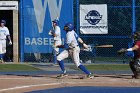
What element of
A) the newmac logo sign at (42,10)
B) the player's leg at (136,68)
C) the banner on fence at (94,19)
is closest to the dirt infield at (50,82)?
the player's leg at (136,68)

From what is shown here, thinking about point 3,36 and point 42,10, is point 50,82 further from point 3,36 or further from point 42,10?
point 42,10

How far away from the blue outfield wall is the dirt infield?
7.18m

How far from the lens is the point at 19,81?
15.7m

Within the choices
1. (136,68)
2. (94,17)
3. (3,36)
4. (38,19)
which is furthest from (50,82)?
(94,17)

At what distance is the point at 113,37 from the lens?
25.1m

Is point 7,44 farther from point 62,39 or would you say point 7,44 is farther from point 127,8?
point 127,8

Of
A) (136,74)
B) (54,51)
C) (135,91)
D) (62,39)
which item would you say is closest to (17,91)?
(135,91)

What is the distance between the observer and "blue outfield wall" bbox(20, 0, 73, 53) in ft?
79.9

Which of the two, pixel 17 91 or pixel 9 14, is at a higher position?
pixel 9 14

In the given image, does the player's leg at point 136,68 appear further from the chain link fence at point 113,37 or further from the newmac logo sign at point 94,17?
the newmac logo sign at point 94,17

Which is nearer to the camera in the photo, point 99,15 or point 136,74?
point 136,74

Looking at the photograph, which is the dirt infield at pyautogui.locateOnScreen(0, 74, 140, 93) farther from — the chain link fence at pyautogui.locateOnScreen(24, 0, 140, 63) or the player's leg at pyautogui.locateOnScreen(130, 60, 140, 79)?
the chain link fence at pyautogui.locateOnScreen(24, 0, 140, 63)

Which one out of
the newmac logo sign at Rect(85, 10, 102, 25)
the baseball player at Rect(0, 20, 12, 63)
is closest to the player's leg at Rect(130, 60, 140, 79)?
the newmac logo sign at Rect(85, 10, 102, 25)

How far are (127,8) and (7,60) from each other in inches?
264
